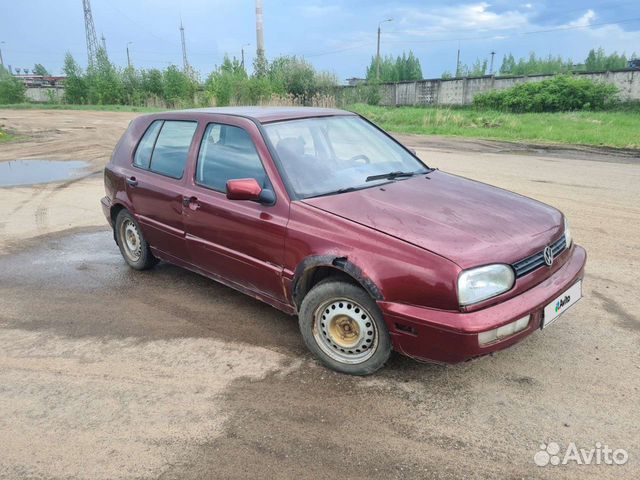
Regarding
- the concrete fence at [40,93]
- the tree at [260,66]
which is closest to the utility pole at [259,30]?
the tree at [260,66]

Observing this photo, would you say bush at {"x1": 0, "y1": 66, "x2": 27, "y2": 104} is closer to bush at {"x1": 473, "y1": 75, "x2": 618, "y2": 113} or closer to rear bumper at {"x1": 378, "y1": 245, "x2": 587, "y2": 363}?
bush at {"x1": 473, "y1": 75, "x2": 618, "y2": 113}

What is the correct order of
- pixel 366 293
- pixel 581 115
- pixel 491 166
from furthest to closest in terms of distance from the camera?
pixel 581 115 → pixel 491 166 → pixel 366 293

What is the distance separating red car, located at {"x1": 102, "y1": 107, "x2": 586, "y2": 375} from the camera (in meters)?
2.96

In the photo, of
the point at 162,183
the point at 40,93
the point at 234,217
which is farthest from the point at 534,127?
the point at 40,93

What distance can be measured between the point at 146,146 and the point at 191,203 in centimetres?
123

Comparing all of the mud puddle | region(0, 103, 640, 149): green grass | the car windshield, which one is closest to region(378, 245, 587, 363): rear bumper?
the car windshield

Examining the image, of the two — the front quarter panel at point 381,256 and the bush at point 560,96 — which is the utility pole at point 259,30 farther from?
the front quarter panel at point 381,256

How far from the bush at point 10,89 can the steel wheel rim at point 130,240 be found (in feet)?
169

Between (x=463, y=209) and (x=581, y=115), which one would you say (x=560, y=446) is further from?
(x=581, y=115)

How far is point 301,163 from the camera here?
3.85 m

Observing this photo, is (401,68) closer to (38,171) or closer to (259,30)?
(259,30)

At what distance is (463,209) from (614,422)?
153 centimetres

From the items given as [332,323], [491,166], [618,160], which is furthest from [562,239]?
[618,160]

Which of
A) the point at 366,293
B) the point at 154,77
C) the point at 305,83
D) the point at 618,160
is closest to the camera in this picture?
the point at 366,293
